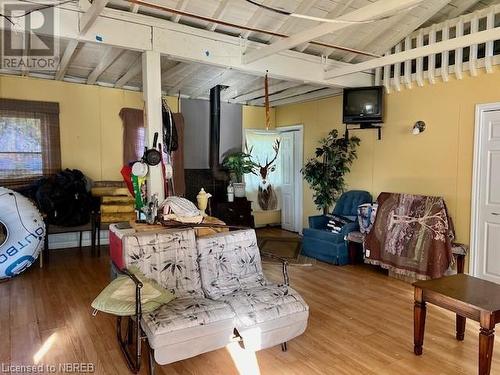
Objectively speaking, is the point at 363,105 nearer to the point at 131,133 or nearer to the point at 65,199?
the point at 131,133

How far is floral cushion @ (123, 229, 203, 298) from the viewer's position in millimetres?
2746

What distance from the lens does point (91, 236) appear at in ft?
18.7

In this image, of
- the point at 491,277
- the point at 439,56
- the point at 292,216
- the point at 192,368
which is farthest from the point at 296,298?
the point at 292,216

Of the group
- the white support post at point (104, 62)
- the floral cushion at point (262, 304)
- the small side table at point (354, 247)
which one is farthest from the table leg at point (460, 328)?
→ the white support post at point (104, 62)

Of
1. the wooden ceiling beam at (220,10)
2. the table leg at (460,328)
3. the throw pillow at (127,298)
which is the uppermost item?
the wooden ceiling beam at (220,10)

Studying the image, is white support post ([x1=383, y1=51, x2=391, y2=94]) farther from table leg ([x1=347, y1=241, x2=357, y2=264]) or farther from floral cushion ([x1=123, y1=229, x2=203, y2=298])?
floral cushion ([x1=123, y1=229, x2=203, y2=298])

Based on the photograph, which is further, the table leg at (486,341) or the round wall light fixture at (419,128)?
the round wall light fixture at (419,128)

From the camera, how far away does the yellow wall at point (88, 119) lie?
5.52 m

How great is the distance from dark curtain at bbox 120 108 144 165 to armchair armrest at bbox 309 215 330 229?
3.05 m

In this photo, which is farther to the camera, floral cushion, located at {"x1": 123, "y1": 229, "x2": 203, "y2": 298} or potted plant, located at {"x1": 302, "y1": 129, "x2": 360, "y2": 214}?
potted plant, located at {"x1": 302, "y1": 129, "x2": 360, "y2": 214}

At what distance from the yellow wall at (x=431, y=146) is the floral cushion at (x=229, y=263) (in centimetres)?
282

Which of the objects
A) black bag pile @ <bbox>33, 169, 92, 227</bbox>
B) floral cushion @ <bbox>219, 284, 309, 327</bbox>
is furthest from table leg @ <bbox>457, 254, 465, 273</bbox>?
black bag pile @ <bbox>33, 169, 92, 227</bbox>

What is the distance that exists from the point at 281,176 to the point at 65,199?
13.5 ft

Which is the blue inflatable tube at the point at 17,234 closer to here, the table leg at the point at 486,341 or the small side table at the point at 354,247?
the small side table at the point at 354,247
